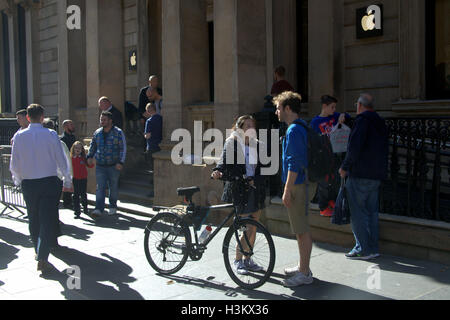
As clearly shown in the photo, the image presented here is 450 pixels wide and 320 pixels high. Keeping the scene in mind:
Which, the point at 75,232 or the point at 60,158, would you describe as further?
the point at 75,232

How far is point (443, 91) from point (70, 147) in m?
7.43

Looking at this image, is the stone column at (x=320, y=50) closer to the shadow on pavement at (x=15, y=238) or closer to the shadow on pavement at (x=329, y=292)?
the shadow on pavement at (x=329, y=292)

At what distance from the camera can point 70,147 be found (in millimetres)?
10883

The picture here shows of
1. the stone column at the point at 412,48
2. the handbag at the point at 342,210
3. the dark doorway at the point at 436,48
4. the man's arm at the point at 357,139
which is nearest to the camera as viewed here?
the man's arm at the point at 357,139

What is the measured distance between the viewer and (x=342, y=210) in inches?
261

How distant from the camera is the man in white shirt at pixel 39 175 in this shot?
636 centimetres

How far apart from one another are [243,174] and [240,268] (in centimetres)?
108

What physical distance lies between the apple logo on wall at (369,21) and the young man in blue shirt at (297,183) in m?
5.23

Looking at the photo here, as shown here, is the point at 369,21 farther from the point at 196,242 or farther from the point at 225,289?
the point at 225,289

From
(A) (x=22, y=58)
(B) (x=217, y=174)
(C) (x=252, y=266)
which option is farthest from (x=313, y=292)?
(A) (x=22, y=58)

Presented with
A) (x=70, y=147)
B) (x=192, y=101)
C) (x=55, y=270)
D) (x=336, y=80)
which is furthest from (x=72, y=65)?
(x=55, y=270)

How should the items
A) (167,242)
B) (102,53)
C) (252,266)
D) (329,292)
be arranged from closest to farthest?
(329,292) → (252,266) → (167,242) → (102,53)

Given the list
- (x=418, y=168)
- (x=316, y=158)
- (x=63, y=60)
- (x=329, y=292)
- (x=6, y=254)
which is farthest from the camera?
(x=63, y=60)

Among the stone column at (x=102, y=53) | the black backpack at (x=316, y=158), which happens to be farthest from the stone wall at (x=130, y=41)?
the black backpack at (x=316, y=158)
